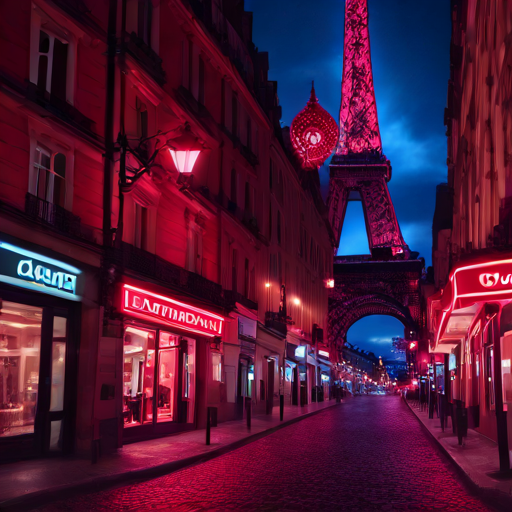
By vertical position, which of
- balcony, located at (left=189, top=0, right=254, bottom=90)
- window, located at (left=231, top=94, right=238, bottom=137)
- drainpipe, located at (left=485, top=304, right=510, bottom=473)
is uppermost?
balcony, located at (left=189, top=0, right=254, bottom=90)

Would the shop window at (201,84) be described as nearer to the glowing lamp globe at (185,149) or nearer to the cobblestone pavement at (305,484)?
the glowing lamp globe at (185,149)

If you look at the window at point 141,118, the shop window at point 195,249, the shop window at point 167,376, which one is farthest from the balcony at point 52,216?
the shop window at point 195,249

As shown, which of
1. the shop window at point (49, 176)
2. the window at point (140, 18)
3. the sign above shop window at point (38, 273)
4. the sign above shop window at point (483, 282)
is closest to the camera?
the sign above shop window at point (483, 282)

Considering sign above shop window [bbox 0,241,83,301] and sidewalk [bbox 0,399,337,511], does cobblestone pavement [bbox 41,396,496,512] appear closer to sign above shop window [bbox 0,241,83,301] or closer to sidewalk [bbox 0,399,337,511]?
sidewalk [bbox 0,399,337,511]

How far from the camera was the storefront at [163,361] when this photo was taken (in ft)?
56.4

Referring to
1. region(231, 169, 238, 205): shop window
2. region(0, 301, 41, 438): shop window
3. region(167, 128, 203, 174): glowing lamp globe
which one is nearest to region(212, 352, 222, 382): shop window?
region(231, 169, 238, 205): shop window

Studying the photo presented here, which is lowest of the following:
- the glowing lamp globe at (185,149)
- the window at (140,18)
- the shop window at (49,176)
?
the shop window at (49,176)

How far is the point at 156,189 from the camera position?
19500mm

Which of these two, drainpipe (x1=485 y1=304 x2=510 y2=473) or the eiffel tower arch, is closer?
drainpipe (x1=485 y1=304 x2=510 y2=473)

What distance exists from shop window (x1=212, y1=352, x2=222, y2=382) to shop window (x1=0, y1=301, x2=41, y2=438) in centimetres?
1027

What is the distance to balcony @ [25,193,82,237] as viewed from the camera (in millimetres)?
13484

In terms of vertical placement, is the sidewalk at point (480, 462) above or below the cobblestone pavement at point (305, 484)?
above

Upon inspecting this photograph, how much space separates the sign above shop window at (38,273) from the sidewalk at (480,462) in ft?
27.7

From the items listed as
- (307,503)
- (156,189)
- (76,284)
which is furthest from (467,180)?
(307,503)
